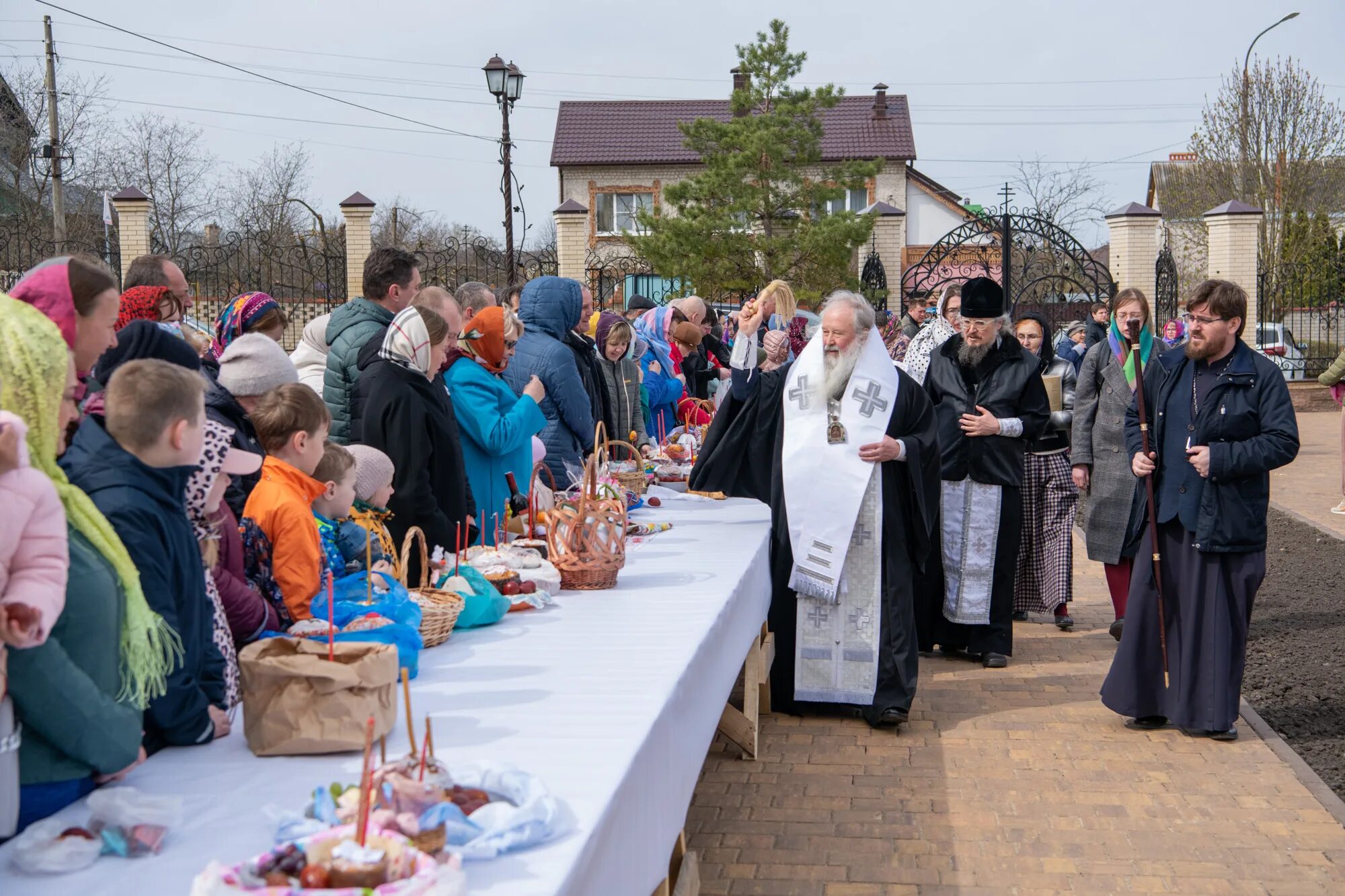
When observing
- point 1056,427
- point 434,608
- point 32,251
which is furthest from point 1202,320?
point 32,251

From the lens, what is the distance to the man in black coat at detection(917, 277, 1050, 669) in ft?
23.2

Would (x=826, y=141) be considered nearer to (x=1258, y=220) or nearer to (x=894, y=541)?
(x=1258, y=220)

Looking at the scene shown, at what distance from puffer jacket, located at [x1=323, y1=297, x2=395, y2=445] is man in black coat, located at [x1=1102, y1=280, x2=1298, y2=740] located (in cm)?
341

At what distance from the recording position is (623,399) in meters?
7.72

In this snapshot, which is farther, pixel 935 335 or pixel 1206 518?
pixel 935 335

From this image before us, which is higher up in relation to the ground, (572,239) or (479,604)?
(572,239)

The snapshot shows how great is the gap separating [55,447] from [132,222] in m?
17.4

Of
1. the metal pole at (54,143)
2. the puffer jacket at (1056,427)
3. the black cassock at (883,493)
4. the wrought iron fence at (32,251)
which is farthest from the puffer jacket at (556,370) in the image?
the metal pole at (54,143)

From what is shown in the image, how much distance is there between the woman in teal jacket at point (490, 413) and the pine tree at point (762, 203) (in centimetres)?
2092

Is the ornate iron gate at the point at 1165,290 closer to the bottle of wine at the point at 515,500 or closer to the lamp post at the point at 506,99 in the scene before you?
the lamp post at the point at 506,99

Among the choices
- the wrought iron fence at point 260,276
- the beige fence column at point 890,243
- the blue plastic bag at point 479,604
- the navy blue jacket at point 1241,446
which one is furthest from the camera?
the beige fence column at point 890,243

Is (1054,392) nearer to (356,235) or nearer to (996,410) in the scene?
(996,410)

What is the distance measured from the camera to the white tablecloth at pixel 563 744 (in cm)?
213

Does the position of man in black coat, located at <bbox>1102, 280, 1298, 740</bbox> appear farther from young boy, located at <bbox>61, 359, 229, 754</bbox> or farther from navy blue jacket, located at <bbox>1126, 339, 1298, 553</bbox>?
young boy, located at <bbox>61, 359, 229, 754</bbox>
